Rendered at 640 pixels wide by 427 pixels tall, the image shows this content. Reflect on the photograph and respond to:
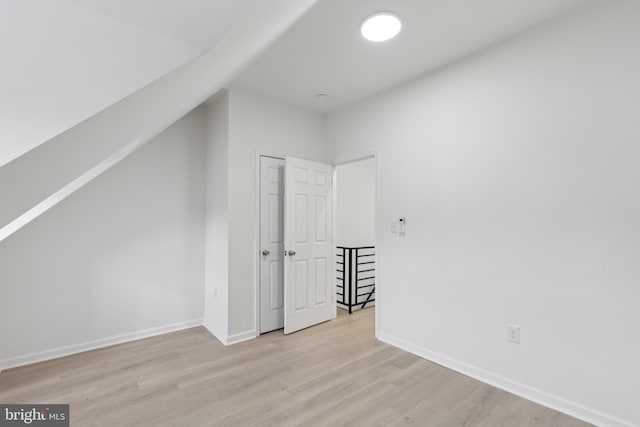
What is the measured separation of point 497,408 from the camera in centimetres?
204

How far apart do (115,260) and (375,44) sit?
3218 mm

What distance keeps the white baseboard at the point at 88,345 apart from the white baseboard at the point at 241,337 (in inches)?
29.1

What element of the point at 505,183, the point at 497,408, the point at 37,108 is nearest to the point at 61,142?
the point at 37,108

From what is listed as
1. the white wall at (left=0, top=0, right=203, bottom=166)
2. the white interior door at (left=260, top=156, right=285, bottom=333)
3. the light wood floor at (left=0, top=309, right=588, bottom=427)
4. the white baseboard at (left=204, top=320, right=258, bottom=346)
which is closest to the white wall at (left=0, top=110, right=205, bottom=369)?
the light wood floor at (left=0, top=309, right=588, bottom=427)

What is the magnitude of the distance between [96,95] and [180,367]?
2.48 meters

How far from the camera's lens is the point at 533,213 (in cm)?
217

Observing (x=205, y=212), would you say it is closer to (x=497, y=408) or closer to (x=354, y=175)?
(x=354, y=175)

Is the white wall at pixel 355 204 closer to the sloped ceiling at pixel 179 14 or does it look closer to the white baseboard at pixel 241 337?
the white baseboard at pixel 241 337

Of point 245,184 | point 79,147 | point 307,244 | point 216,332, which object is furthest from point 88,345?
point 79,147

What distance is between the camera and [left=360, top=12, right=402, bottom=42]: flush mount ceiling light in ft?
6.75

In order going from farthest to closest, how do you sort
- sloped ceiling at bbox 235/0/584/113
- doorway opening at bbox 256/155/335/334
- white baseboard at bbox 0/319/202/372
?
doorway opening at bbox 256/155/335/334
white baseboard at bbox 0/319/202/372
sloped ceiling at bbox 235/0/584/113

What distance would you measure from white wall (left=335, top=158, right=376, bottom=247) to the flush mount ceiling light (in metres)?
2.80

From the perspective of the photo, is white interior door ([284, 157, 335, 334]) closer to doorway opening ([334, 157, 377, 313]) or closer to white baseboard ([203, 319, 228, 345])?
doorway opening ([334, 157, 377, 313])

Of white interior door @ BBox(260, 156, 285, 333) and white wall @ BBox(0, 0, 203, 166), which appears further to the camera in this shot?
white interior door @ BBox(260, 156, 285, 333)
